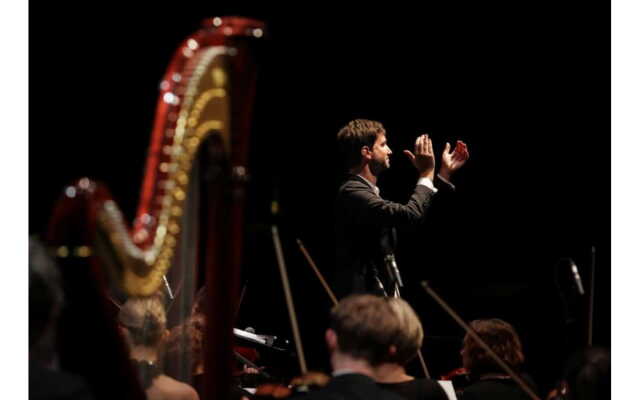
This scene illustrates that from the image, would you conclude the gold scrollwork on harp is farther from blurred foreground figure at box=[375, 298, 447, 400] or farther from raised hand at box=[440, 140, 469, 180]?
raised hand at box=[440, 140, 469, 180]

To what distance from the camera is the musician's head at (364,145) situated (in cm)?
388

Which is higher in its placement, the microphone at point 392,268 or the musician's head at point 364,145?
the musician's head at point 364,145

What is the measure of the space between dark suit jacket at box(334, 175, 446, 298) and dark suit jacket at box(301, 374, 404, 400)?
3.91ft

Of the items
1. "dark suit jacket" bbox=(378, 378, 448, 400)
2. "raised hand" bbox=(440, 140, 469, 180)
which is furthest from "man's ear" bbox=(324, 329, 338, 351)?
"raised hand" bbox=(440, 140, 469, 180)

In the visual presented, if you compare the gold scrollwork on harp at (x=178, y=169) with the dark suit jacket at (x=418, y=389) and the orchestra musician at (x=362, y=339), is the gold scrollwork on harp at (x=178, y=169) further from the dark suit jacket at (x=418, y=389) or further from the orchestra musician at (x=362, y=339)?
the dark suit jacket at (x=418, y=389)

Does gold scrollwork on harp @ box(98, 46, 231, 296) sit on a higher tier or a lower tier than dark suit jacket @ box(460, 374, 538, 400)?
higher

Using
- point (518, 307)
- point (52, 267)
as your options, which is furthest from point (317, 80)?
point (52, 267)

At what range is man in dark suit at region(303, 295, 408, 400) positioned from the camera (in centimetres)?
248

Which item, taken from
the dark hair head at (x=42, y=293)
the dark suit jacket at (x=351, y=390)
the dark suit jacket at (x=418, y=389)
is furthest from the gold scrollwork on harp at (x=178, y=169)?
the dark suit jacket at (x=418, y=389)

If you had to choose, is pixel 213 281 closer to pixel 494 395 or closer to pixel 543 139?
pixel 494 395

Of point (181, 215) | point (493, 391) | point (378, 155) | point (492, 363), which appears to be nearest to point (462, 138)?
point (378, 155)

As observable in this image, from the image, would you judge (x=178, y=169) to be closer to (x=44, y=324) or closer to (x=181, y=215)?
(x=181, y=215)

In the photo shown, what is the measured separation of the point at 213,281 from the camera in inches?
86.2

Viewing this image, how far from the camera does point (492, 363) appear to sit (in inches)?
135
